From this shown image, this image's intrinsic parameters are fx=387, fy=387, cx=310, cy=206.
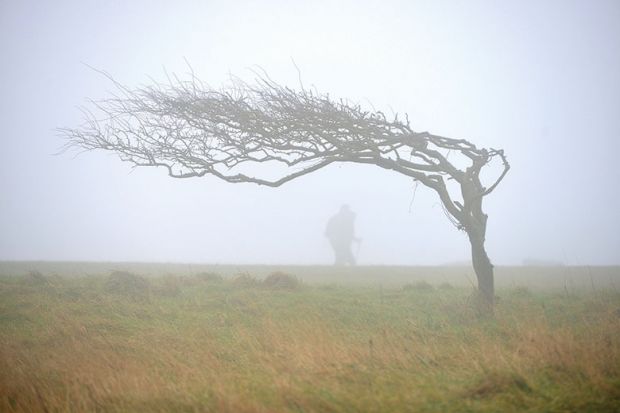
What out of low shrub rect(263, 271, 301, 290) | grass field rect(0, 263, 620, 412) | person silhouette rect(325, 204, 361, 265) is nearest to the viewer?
grass field rect(0, 263, 620, 412)

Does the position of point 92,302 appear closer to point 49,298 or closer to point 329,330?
point 49,298

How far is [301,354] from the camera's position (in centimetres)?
621

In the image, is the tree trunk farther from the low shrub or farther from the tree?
the low shrub

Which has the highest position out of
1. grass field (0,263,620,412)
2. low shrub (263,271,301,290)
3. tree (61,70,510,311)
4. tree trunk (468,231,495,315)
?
tree (61,70,510,311)

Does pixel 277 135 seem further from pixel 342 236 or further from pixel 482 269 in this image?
pixel 342 236

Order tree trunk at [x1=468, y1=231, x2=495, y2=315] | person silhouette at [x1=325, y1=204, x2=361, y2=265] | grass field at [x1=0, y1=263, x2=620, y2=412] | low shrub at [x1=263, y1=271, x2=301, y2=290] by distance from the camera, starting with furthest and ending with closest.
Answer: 1. person silhouette at [x1=325, y1=204, x2=361, y2=265]
2. low shrub at [x1=263, y1=271, x2=301, y2=290]
3. tree trunk at [x1=468, y1=231, x2=495, y2=315]
4. grass field at [x1=0, y1=263, x2=620, y2=412]

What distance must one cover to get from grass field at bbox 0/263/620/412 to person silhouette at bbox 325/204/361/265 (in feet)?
140

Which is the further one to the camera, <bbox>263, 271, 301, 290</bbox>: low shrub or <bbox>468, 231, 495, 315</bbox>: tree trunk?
<bbox>263, 271, 301, 290</bbox>: low shrub

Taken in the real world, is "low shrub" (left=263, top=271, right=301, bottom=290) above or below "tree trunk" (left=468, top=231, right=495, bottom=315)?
below

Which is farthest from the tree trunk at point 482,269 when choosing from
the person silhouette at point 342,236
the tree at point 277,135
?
the person silhouette at point 342,236

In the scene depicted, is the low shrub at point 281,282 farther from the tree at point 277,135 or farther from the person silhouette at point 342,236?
the person silhouette at point 342,236

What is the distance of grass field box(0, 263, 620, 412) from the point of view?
182 inches

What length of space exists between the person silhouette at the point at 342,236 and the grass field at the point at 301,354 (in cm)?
4281

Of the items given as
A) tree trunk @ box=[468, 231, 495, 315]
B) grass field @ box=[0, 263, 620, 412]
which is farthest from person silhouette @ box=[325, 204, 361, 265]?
tree trunk @ box=[468, 231, 495, 315]
